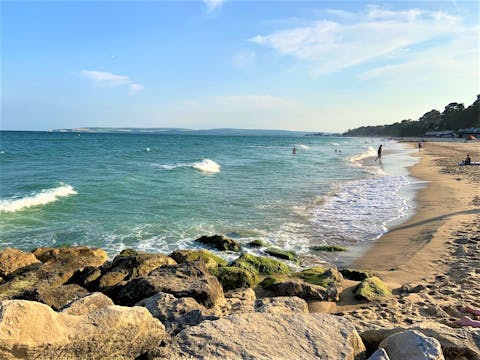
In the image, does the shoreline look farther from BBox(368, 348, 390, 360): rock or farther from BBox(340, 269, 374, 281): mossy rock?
BBox(368, 348, 390, 360): rock

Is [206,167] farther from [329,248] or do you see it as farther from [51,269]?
[51,269]

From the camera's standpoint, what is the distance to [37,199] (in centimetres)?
1558

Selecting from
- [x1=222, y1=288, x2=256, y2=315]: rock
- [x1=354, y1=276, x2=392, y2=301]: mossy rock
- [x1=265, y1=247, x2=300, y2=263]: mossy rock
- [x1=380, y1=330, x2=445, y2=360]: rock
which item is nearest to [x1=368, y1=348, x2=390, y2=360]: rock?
[x1=380, y1=330, x2=445, y2=360]: rock

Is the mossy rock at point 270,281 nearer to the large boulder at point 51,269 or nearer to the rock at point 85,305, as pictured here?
the rock at point 85,305

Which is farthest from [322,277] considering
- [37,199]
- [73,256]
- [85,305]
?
[37,199]

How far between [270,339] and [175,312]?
1.43m

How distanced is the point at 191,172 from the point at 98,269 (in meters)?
20.4

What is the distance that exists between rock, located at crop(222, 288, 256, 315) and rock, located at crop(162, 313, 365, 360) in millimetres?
1437

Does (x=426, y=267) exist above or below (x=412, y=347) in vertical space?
below

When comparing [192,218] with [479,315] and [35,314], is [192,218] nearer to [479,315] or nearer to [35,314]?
[479,315]

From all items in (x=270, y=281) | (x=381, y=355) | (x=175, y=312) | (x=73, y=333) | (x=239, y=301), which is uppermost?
(x=73, y=333)

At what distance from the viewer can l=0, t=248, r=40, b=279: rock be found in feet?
24.3

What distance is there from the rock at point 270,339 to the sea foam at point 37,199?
45.0 feet

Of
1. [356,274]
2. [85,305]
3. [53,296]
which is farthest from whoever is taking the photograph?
[356,274]
